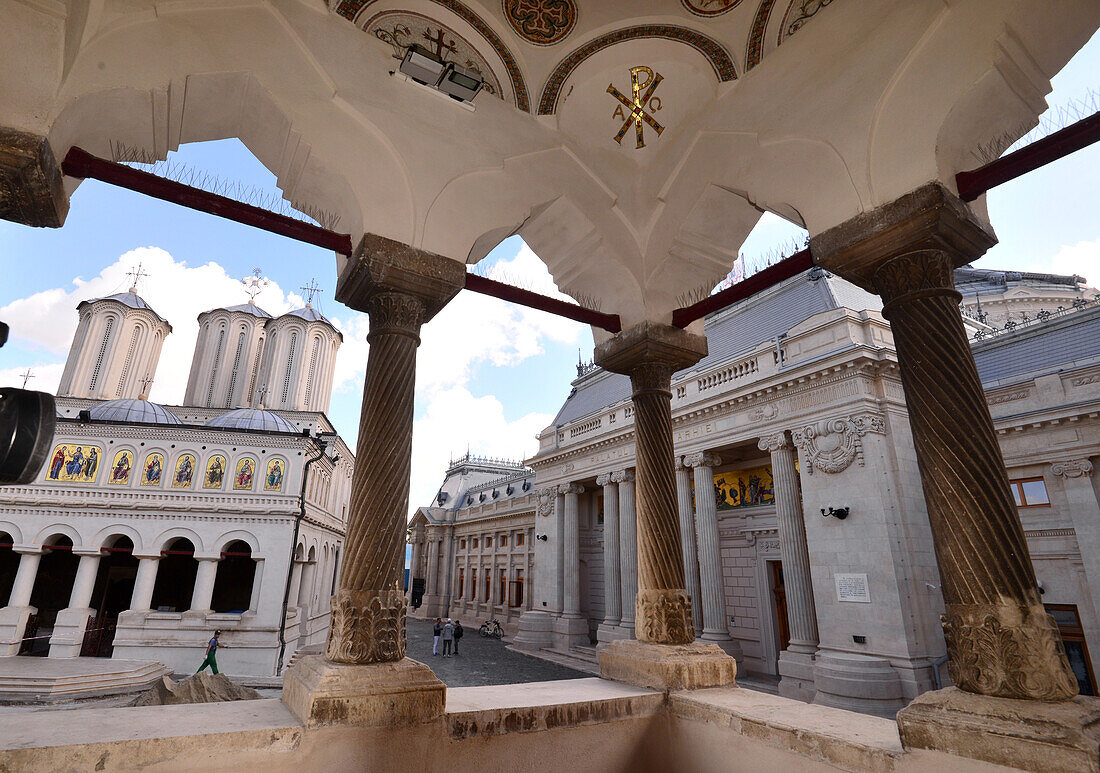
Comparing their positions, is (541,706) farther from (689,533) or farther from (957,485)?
(689,533)

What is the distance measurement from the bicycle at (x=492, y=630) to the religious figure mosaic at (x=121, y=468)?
15898 mm

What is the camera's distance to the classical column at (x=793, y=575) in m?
11.2

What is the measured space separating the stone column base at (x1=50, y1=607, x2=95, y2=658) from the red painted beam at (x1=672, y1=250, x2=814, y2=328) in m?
19.4

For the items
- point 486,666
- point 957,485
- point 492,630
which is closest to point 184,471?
point 486,666

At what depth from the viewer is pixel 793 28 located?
368cm

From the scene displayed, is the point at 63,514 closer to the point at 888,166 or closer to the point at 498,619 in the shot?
the point at 498,619

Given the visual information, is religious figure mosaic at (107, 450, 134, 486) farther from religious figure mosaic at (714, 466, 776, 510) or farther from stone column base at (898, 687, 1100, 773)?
stone column base at (898, 687, 1100, 773)

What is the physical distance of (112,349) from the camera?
85.6 feet

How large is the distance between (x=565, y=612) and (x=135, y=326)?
2487cm

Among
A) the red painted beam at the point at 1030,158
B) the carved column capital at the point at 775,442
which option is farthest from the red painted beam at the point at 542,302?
the carved column capital at the point at 775,442

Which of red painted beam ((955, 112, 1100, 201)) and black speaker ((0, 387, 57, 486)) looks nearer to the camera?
black speaker ((0, 387, 57, 486))

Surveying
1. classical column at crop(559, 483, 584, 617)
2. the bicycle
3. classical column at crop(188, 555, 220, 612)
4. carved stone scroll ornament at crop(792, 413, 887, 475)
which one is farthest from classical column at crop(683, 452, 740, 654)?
classical column at crop(188, 555, 220, 612)

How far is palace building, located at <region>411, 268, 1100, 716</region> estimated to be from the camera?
9938 mm

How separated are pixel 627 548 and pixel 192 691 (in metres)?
12.3
